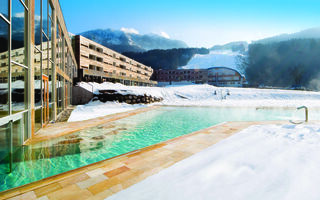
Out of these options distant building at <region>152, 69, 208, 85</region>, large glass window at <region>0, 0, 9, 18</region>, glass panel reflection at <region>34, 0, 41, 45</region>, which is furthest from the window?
distant building at <region>152, 69, 208, 85</region>

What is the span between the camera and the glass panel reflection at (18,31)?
14.1 ft

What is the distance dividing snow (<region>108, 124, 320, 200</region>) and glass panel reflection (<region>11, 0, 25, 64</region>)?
4618 millimetres

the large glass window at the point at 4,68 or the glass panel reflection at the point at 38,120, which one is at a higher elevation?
the large glass window at the point at 4,68

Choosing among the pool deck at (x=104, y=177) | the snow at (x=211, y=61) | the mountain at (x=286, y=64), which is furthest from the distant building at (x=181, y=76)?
the pool deck at (x=104, y=177)

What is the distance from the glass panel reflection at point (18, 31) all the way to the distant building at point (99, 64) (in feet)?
46.0

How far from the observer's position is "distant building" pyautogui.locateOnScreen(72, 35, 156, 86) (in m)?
23.3

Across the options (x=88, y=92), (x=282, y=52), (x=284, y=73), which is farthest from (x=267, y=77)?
(x=88, y=92)

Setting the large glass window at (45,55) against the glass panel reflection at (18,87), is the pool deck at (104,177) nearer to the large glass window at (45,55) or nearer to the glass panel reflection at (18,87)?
the glass panel reflection at (18,87)

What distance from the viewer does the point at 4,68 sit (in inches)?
151

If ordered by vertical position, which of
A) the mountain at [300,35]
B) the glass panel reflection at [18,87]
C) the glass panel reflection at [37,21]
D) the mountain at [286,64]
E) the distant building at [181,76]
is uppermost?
the mountain at [300,35]

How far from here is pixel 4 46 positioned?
3.80 m

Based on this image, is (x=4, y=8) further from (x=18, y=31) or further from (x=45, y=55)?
(x=45, y=55)

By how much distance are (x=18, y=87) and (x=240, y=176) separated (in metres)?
5.74

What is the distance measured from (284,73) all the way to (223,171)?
10204 centimetres
